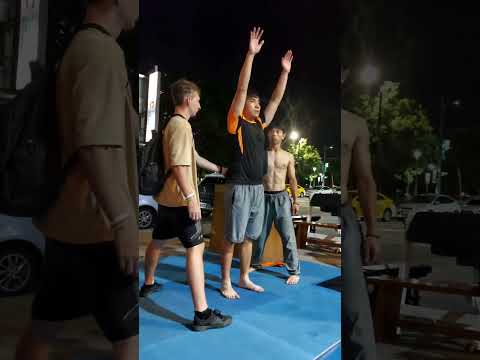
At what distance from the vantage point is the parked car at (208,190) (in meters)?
1.77

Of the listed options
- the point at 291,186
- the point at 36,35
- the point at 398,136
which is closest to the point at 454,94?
the point at 398,136

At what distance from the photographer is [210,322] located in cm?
173

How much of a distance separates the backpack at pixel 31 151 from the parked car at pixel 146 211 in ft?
1.05

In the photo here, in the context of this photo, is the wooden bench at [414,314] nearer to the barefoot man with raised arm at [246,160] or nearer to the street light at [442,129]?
the street light at [442,129]

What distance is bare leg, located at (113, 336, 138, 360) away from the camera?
4.51 feet

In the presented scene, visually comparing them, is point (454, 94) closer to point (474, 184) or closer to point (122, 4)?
point (474, 184)

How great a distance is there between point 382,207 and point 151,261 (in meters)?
1.15

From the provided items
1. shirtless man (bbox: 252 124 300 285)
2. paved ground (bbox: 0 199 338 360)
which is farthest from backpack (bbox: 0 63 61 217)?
shirtless man (bbox: 252 124 300 285)

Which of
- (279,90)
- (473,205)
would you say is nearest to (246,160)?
(279,90)

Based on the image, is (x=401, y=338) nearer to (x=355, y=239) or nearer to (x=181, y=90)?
(x=355, y=239)

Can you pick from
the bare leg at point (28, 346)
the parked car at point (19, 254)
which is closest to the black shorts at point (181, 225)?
the parked car at point (19, 254)

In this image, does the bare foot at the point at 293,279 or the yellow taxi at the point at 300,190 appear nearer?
the yellow taxi at the point at 300,190

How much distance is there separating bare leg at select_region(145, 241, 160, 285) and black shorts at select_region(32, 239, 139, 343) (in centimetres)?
57

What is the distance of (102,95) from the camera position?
1.21 m
